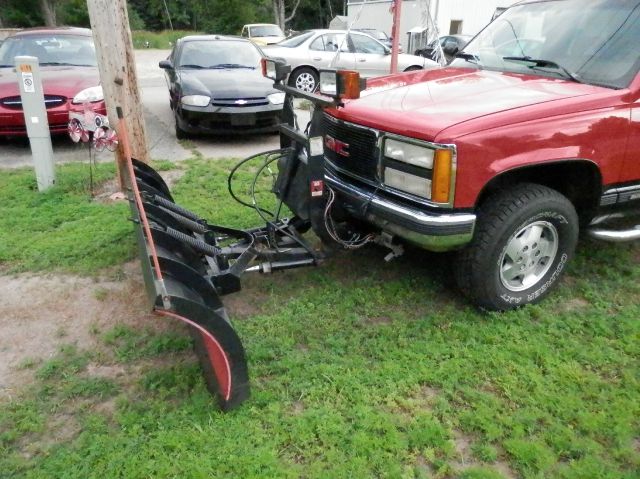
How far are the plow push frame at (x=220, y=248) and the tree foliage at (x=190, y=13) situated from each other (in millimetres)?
44512

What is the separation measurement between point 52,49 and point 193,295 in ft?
26.2

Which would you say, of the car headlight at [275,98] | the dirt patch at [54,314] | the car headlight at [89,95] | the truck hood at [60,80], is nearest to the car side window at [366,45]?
the car headlight at [275,98]

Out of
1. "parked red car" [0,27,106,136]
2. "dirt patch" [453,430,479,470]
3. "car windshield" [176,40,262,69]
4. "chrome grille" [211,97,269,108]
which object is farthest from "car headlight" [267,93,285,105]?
"dirt patch" [453,430,479,470]

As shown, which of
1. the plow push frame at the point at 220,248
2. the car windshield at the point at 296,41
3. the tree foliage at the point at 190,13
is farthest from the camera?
the tree foliage at the point at 190,13

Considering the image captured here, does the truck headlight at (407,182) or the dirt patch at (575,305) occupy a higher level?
the truck headlight at (407,182)

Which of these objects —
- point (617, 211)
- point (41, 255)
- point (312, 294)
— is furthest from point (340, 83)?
point (41, 255)

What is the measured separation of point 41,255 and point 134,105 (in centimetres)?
182

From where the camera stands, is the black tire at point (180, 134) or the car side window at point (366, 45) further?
the car side window at point (366, 45)

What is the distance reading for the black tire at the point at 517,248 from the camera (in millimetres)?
3301

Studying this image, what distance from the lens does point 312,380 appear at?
2.99 meters

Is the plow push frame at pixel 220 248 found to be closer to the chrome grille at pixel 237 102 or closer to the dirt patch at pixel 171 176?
the dirt patch at pixel 171 176

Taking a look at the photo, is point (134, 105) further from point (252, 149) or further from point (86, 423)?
point (86, 423)

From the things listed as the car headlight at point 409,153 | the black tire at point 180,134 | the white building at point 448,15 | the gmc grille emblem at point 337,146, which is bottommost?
the black tire at point 180,134

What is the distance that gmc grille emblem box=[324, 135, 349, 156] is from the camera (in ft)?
12.1
